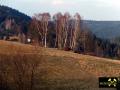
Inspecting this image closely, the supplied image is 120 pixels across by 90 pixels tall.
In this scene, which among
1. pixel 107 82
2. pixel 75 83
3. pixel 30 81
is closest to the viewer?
pixel 107 82

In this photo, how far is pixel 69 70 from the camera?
4991 centimetres

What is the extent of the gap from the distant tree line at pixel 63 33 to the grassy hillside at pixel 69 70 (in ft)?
94.0

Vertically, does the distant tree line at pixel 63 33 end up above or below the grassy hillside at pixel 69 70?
above

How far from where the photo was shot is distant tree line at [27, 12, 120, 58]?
3542 inches

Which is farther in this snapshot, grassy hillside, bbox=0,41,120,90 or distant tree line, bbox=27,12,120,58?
distant tree line, bbox=27,12,120,58

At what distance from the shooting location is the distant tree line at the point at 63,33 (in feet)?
295

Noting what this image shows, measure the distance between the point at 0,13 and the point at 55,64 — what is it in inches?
4230

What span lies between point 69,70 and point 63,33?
147 feet

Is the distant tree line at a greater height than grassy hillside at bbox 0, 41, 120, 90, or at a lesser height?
greater

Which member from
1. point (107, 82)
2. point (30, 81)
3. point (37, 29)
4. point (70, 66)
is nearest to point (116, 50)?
point (37, 29)

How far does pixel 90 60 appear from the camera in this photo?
187ft

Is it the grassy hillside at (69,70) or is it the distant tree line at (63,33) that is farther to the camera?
the distant tree line at (63,33)

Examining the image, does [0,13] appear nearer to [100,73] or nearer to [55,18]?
[55,18]

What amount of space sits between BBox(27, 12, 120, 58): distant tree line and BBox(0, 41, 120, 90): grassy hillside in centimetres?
2865
